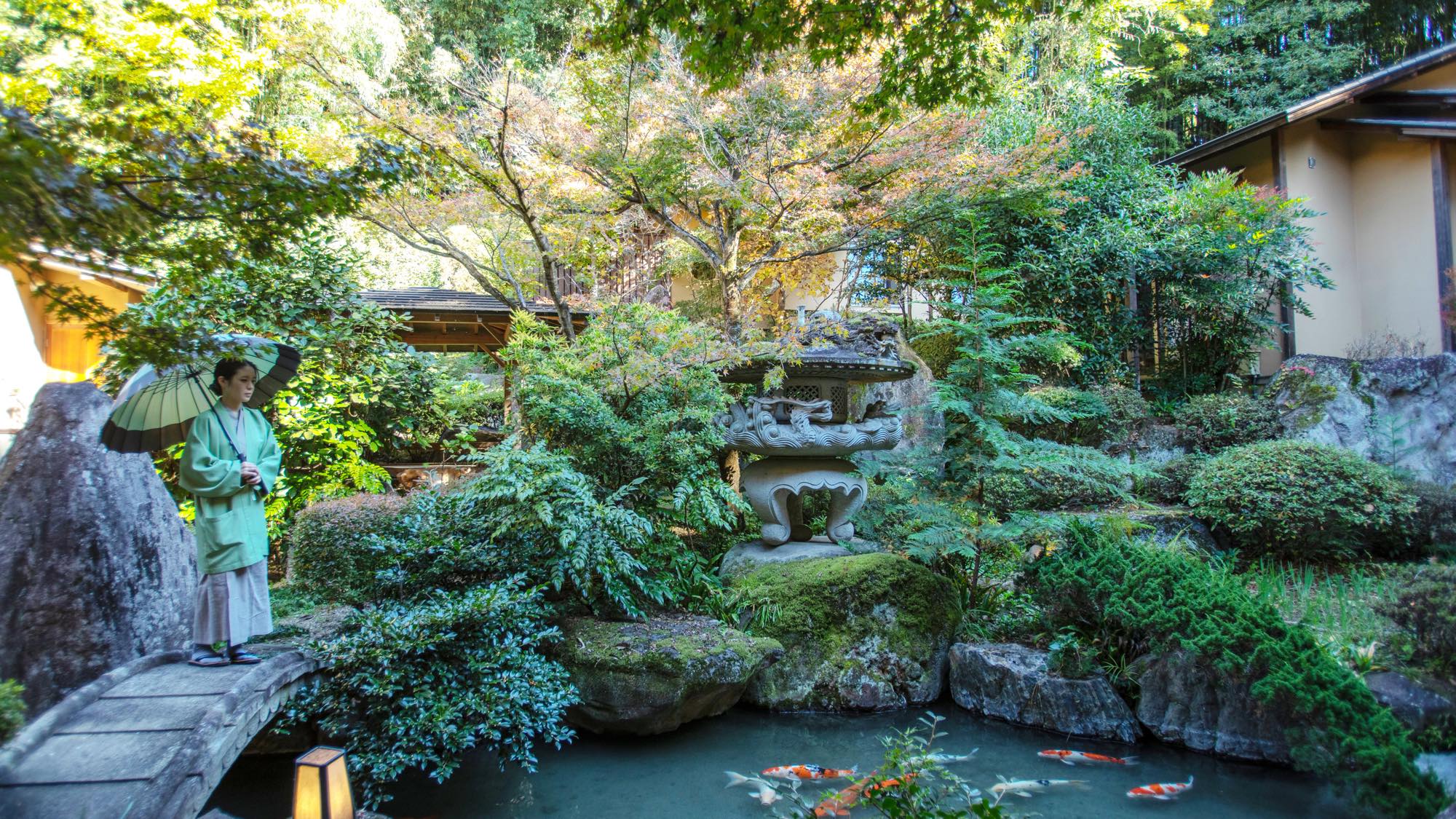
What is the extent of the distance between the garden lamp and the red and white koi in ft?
7.25

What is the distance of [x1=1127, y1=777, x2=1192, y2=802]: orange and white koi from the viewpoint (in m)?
4.34

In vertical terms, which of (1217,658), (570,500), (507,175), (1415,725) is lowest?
(1415,725)

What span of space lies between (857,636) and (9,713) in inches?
192

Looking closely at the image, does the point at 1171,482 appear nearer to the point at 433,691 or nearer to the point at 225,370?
the point at 433,691

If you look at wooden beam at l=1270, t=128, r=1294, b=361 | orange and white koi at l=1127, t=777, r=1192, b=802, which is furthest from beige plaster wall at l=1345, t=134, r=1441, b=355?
orange and white koi at l=1127, t=777, r=1192, b=802

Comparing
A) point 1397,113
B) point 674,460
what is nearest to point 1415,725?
point 674,460

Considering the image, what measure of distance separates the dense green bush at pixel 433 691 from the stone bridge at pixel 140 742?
1.05 ft

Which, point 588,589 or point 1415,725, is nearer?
point 1415,725

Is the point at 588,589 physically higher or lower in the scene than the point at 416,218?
lower

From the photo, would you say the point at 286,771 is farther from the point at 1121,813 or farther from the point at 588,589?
the point at 1121,813

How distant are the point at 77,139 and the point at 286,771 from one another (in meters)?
4.00

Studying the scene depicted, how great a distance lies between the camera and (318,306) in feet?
26.0

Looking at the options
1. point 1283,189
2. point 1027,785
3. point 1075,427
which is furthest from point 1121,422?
point 1027,785

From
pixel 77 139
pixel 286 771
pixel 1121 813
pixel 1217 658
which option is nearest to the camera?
pixel 77 139
